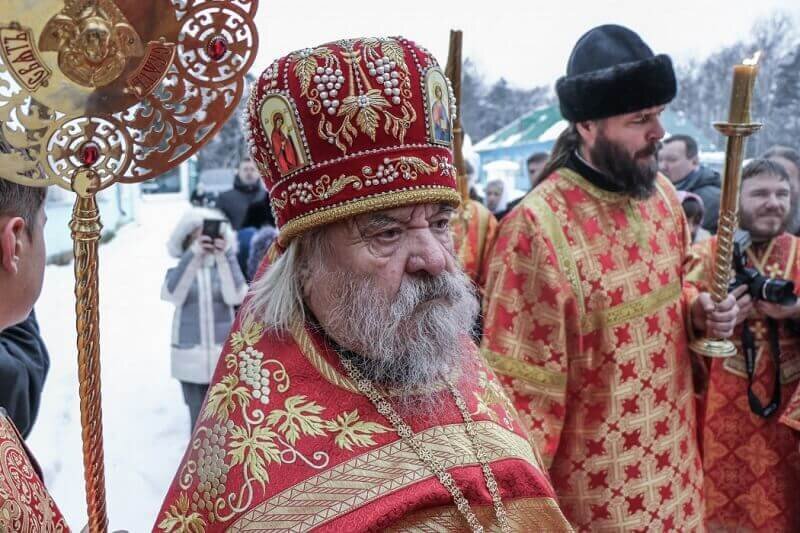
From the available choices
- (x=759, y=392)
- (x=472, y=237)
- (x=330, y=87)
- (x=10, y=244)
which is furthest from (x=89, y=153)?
(x=759, y=392)

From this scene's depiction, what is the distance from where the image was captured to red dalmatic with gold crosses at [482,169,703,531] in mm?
2775

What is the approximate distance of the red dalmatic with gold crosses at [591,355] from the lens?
2775 millimetres

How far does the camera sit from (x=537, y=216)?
2.86 meters

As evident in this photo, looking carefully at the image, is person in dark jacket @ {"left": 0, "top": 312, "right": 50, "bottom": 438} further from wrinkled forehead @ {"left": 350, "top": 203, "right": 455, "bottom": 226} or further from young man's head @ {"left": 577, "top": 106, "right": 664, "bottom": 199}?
young man's head @ {"left": 577, "top": 106, "right": 664, "bottom": 199}

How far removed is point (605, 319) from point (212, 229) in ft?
10.3

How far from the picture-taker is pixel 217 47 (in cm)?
141

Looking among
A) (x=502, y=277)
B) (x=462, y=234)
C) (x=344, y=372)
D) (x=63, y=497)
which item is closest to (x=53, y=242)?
(x=63, y=497)

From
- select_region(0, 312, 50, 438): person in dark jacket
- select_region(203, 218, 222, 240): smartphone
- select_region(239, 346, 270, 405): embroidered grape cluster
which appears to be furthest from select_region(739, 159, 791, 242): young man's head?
select_region(203, 218, 222, 240): smartphone

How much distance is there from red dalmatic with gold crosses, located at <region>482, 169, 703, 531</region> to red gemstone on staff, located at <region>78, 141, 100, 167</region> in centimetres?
176

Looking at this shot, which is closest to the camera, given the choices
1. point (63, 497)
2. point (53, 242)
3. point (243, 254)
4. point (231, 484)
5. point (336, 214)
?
point (231, 484)

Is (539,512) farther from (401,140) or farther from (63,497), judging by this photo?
(63,497)

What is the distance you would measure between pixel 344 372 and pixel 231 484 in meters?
0.35

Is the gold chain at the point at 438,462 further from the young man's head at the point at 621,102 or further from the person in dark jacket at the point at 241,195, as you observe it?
the person in dark jacket at the point at 241,195

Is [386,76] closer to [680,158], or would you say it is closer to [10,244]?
[10,244]
